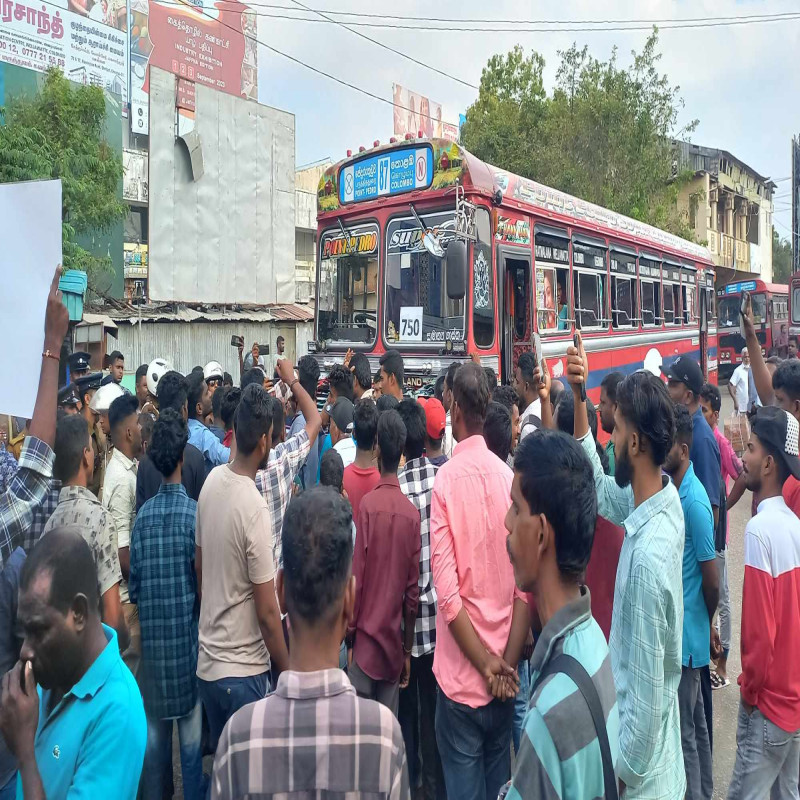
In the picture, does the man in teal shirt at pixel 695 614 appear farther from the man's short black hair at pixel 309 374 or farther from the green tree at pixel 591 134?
the green tree at pixel 591 134

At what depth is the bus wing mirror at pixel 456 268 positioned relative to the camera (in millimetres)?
6625

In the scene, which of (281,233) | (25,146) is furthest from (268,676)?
(281,233)

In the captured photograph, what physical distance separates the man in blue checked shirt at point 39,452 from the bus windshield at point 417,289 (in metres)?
5.18

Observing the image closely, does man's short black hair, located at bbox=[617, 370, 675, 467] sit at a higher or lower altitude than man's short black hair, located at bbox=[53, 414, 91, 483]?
higher

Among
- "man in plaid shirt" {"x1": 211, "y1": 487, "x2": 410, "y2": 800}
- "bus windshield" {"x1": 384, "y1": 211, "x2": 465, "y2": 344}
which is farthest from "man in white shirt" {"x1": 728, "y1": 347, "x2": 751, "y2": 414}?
"man in plaid shirt" {"x1": 211, "y1": 487, "x2": 410, "y2": 800}

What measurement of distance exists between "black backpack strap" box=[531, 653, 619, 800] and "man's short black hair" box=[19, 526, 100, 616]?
3.72 ft

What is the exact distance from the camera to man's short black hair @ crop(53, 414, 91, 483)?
296 centimetres

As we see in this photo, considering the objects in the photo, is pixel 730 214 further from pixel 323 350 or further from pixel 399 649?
pixel 399 649

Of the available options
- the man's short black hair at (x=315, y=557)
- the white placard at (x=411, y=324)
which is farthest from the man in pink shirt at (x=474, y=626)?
the white placard at (x=411, y=324)

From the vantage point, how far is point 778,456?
10.7 feet

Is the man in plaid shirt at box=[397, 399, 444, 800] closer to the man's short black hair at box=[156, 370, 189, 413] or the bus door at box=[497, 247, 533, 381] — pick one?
the man's short black hair at box=[156, 370, 189, 413]

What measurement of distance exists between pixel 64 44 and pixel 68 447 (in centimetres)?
3754

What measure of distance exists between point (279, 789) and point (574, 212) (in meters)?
9.00

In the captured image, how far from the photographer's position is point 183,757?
Answer: 11.0ft
